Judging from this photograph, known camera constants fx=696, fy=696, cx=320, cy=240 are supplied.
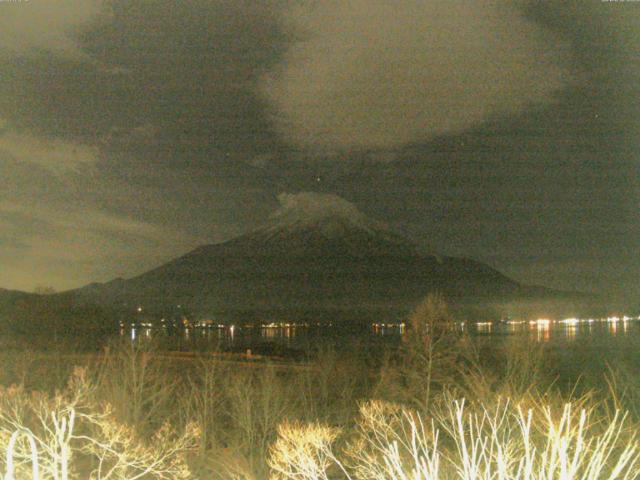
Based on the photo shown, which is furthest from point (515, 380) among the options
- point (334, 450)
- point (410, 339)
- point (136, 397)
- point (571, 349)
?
point (571, 349)

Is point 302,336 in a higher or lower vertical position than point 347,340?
lower

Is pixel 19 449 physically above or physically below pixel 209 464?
above

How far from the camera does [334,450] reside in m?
28.5

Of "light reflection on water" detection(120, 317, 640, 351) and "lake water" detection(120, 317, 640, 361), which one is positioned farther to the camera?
"light reflection on water" detection(120, 317, 640, 351)

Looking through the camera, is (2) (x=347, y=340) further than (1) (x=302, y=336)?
No

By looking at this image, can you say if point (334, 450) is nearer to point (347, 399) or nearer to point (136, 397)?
point (136, 397)

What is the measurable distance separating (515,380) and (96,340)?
57.2m

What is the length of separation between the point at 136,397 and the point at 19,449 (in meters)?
→ 17.6

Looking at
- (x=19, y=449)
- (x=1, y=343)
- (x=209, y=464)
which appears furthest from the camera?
(x=1, y=343)

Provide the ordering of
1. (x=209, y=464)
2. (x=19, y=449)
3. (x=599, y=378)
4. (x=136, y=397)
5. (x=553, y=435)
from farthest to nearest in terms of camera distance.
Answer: (x=599, y=378) < (x=136, y=397) < (x=209, y=464) < (x=19, y=449) < (x=553, y=435)

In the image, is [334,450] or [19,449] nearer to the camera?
[19,449]

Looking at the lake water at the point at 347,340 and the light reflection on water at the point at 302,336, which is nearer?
the lake water at the point at 347,340

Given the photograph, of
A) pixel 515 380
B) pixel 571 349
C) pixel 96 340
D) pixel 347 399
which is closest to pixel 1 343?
pixel 96 340

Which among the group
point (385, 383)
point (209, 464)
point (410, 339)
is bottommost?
point (209, 464)
